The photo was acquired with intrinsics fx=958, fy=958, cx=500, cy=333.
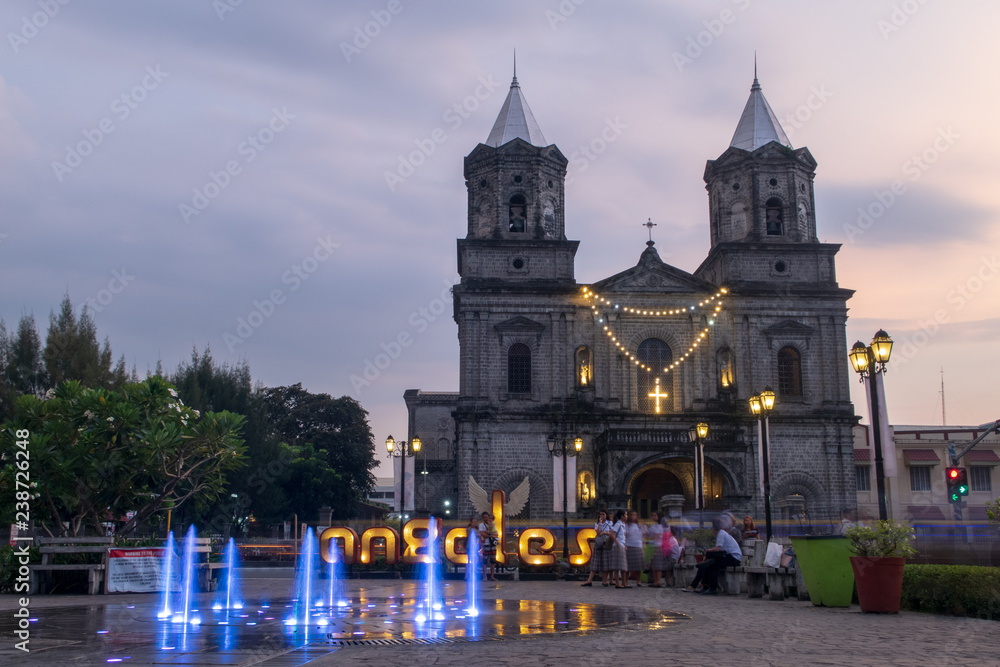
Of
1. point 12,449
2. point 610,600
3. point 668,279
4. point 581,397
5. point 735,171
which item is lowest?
point 610,600

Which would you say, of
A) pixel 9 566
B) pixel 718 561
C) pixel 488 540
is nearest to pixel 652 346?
pixel 488 540

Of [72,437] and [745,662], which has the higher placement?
[72,437]

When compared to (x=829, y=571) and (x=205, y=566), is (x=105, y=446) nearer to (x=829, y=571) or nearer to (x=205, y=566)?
(x=205, y=566)

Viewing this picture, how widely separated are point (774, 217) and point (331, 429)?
A: 41.8 meters

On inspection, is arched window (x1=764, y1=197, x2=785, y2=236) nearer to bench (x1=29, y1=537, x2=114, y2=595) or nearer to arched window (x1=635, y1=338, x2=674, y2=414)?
arched window (x1=635, y1=338, x2=674, y2=414)

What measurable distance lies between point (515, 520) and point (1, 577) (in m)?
24.4

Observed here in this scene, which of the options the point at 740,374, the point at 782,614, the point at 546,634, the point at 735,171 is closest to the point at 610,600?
the point at 782,614

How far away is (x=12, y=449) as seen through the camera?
1825 cm

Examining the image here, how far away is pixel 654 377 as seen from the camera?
1658 inches

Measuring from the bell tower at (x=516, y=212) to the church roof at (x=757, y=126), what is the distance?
864 cm

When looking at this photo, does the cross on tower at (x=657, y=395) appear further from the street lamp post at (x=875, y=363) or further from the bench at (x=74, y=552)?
the bench at (x=74, y=552)

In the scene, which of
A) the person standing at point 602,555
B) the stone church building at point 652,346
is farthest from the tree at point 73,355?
the person standing at point 602,555

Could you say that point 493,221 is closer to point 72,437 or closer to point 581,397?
point 581,397

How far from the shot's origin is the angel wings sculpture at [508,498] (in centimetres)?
3909
